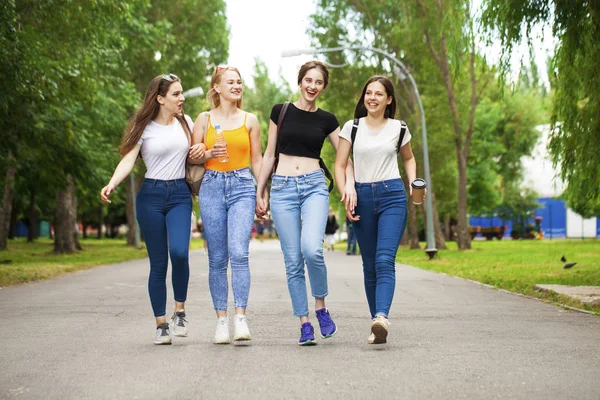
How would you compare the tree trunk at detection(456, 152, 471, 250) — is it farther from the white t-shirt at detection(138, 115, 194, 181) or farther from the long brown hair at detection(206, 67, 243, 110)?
the white t-shirt at detection(138, 115, 194, 181)

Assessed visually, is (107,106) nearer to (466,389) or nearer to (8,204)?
(8,204)

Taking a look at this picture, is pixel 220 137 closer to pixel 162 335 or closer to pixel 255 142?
pixel 255 142

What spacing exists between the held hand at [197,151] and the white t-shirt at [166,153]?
156 mm

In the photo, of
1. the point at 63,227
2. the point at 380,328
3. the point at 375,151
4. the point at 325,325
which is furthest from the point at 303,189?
the point at 63,227

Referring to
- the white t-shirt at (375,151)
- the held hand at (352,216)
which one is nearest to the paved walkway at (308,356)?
the held hand at (352,216)

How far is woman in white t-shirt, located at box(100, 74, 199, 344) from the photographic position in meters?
7.00

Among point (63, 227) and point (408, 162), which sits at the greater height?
point (408, 162)

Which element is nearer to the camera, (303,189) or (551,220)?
(303,189)

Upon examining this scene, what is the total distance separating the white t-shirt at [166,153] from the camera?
23.1ft

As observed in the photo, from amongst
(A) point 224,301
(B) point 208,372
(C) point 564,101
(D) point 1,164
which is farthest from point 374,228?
(D) point 1,164

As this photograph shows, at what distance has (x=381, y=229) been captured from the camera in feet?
23.2

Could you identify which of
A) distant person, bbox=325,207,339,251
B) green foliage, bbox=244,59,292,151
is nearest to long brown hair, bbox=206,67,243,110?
distant person, bbox=325,207,339,251

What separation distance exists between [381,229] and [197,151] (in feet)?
4.79

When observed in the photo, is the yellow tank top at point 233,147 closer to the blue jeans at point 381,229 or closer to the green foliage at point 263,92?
the blue jeans at point 381,229
